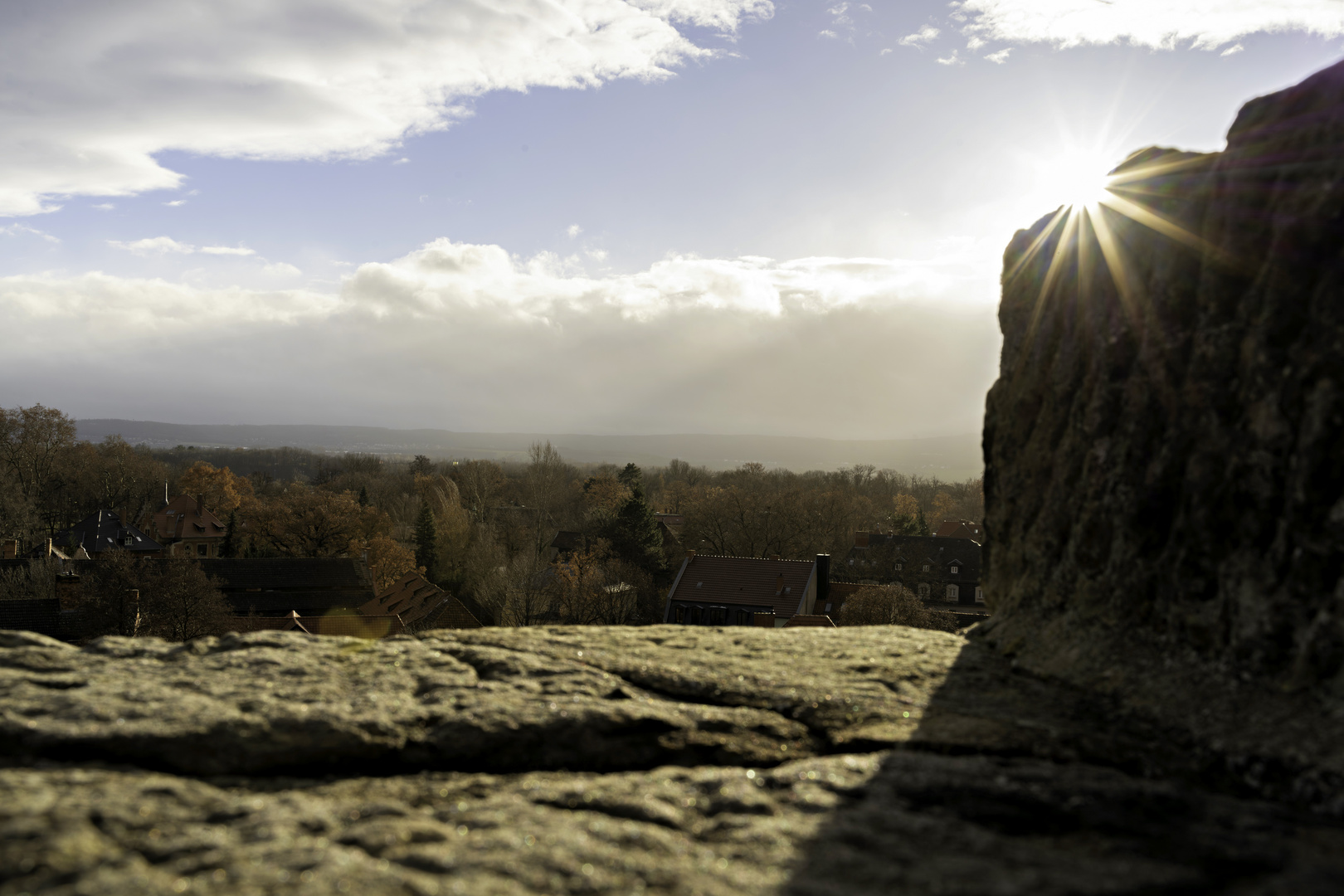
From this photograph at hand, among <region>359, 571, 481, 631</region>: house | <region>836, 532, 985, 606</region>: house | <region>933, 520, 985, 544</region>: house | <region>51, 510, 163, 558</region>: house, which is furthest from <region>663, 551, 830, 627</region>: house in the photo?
<region>51, 510, 163, 558</region>: house

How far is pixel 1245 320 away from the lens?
3.59 metres

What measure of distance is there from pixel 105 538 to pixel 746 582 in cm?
4005

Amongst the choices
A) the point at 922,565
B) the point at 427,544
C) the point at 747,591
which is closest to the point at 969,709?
the point at 747,591

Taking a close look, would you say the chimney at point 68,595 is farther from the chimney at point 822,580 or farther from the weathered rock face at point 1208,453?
the weathered rock face at point 1208,453

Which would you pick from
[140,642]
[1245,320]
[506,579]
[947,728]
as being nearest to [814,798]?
[947,728]

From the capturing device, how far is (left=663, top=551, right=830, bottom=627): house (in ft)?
106

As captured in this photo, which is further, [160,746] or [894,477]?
[894,477]

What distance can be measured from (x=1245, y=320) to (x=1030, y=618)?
1.99m

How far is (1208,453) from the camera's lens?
3.62 meters

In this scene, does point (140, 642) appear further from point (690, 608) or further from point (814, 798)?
point (690, 608)

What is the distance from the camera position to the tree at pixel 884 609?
930 inches

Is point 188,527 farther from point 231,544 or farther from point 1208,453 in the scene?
point 1208,453

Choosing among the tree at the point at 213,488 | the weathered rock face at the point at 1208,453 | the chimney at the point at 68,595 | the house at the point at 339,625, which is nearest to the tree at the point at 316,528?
the tree at the point at 213,488

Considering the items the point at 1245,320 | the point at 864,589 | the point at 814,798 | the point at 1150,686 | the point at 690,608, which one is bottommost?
the point at 690,608
